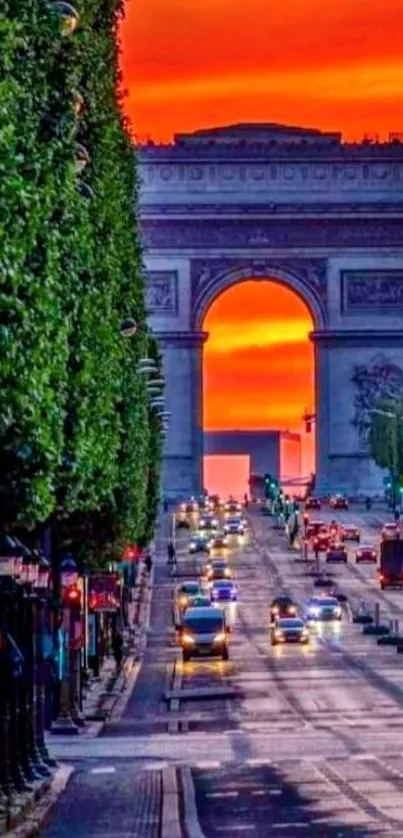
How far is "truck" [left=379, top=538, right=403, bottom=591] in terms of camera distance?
134500mm

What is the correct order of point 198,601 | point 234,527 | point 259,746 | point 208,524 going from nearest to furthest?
point 259,746 < point 198,601 < point 208,524 < point 234,527

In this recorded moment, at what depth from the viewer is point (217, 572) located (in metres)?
153

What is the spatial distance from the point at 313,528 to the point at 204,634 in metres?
79.2

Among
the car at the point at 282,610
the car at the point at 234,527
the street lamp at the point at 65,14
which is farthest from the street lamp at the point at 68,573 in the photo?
the car at the point at 234,527

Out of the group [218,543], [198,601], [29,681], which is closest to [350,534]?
[218,543]

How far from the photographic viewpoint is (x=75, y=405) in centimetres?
4509

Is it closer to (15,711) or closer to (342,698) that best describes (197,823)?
(15,711)

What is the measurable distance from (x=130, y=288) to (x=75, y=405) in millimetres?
33398

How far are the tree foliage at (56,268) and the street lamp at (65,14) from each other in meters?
0.12

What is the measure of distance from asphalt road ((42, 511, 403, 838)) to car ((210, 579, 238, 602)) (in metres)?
13.1

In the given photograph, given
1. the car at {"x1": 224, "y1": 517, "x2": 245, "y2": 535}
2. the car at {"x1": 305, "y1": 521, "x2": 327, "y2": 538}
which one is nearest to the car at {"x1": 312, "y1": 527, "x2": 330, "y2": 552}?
the car at {"x1": 305, "y1": 521, "x2": 327, "y2": 538}

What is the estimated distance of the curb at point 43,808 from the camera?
133 ft

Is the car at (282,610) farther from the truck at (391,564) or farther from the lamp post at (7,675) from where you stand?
the lamp post at (7,675)

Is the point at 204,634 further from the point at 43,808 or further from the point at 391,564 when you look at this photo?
the point at 43,808
